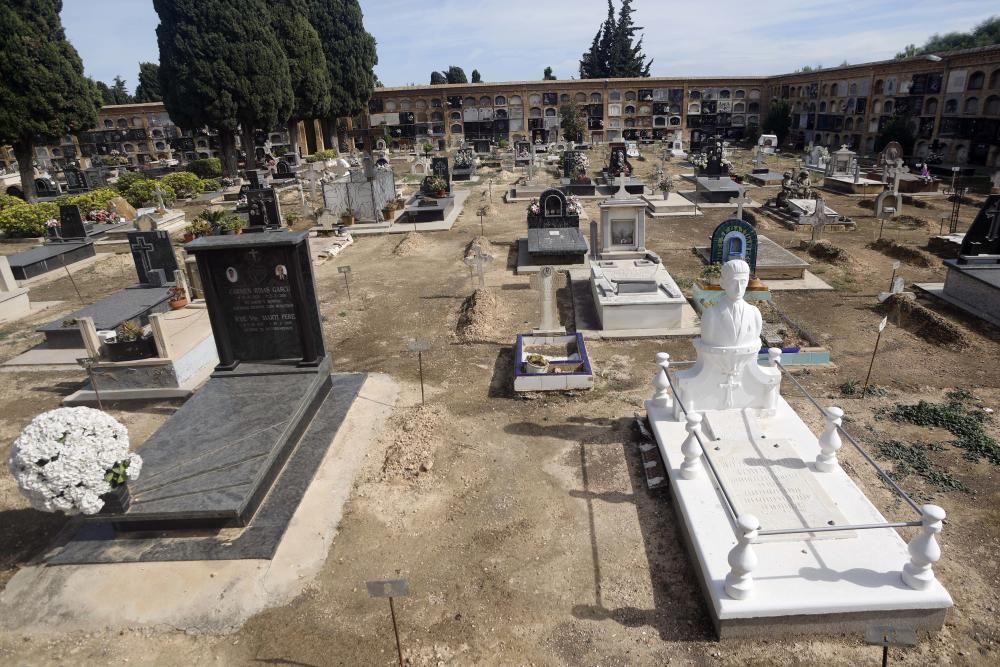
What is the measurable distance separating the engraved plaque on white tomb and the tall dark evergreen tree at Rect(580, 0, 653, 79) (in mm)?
77644

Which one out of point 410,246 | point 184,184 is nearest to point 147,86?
point 184,184

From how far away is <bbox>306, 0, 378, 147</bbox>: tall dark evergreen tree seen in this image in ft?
157

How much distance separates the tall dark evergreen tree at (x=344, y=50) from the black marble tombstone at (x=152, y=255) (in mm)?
35908

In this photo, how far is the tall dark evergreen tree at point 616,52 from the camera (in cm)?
7631

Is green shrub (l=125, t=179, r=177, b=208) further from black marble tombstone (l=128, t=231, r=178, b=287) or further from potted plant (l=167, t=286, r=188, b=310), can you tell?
potted plant (l=167, t=286, r=188, b=310)

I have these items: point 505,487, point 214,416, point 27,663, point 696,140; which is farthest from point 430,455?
point 696,140

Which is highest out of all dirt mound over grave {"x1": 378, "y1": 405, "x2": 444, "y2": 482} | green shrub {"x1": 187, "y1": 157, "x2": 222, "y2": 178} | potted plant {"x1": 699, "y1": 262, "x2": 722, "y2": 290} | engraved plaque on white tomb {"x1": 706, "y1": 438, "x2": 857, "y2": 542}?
green shrub {"x1": 187, "y1": 157, "x2": 222, "y2": 178}

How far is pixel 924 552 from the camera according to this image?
5262 millimetres

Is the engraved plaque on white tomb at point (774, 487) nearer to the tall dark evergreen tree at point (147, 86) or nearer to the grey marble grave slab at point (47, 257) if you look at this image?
the grey marble grave slab at point (47, 257)

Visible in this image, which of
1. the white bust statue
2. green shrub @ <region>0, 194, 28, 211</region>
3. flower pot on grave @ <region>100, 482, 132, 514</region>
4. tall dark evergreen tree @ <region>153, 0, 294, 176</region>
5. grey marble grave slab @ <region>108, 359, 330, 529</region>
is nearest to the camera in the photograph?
flower pot on grave @ <region>100, 482, 132, 514</region>

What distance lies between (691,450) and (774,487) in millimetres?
983

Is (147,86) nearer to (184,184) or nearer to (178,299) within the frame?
(184,184)

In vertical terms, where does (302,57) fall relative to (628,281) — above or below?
above

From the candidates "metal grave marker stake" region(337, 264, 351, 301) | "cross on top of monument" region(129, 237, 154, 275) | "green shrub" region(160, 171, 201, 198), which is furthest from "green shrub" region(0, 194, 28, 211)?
"metal grave marker stake" region(337, 264, 351, 301)
